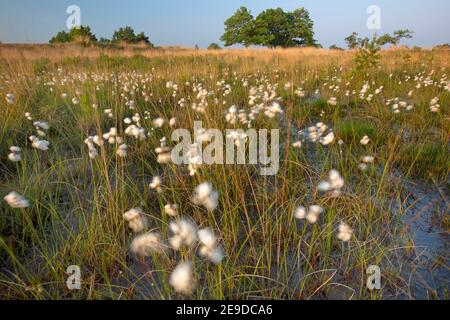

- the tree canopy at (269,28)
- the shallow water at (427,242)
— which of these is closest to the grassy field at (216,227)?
the shallow water at (427,242)

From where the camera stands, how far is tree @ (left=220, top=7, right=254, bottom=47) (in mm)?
32562

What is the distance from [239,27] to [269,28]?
11.8 ft

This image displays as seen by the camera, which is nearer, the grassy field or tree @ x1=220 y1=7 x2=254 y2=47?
the grassy field

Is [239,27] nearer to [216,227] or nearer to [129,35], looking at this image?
[129,35]

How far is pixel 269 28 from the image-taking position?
3388 cm

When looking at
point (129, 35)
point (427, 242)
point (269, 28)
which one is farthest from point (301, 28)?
point (427, 242)

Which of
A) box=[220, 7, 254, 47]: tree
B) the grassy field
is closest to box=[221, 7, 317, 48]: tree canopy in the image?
box=[220, 7, 254, 47]: tree

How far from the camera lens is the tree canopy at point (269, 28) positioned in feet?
106

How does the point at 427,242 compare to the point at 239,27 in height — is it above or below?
below

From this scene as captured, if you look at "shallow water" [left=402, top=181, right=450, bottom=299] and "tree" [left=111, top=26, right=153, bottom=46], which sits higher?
"tree" [left=111, top=26, right=153, bottom=46]

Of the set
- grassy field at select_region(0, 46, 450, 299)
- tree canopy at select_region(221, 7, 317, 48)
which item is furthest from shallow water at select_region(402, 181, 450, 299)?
tree canopy at select_region(221, 7, 317, 48)

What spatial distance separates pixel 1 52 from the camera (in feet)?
A: 18.8

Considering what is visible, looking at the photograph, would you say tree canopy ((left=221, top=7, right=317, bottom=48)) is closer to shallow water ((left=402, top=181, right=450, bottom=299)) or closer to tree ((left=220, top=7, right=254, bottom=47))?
tree ((left=220, top=7, right=254, bottom=47))
